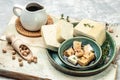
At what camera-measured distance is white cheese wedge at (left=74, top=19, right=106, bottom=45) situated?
35.1 inches

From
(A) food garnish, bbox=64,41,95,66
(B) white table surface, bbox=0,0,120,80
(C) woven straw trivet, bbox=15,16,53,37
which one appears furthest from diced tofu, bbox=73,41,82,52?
(B) white table surface, bbox=0,0,120,80

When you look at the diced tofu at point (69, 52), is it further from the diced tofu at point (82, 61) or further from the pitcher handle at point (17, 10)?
the pitcher handle at point (17, 10)

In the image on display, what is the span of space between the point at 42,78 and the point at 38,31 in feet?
0.57

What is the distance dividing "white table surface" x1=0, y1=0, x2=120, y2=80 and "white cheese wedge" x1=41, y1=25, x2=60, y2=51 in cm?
22

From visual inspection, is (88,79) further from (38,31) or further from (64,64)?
(38,31)

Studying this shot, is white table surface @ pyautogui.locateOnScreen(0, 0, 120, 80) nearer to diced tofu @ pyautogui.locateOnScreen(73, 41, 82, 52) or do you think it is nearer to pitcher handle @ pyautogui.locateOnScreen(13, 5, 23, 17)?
pitcher handle @ pyautogui.locateOnScreen(13, 5, 23, 17)

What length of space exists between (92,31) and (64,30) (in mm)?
75

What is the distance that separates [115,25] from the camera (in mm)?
1000

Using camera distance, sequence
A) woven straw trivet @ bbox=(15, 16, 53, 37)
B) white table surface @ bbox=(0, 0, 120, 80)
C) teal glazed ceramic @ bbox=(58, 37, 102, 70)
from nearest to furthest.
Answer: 1. teal glazed ceramic @ bbox=(58, 37, 102, 70)
2. woven straw trivet @ bbox=(15, 16, 53, 37)
3. white table surface @ bbox=(0, 0, 120, 80)

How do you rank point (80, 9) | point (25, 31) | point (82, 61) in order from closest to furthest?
point (82, 61) → point (25, 31) → point (80, 9)

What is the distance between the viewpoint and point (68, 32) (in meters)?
0.91

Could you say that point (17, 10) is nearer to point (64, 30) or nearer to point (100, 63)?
point (64, 30)

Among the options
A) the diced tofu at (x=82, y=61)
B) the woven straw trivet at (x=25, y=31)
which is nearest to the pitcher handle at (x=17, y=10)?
the woven straw trivet at (x=25, y=31)

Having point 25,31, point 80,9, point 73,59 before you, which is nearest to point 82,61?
point 73,59
